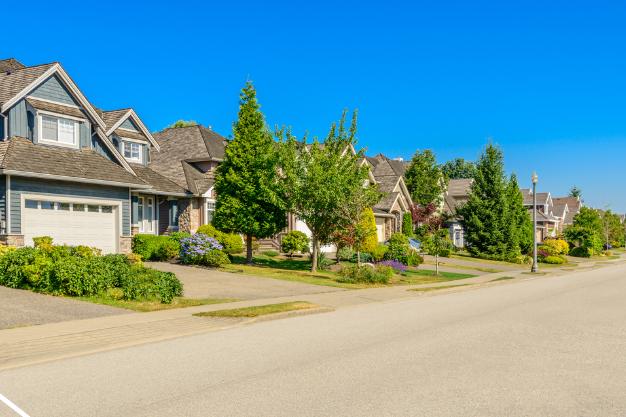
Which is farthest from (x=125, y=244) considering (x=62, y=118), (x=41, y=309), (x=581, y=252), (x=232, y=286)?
(x=581, y=252)

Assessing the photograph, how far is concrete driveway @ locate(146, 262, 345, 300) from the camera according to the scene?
16.0 m

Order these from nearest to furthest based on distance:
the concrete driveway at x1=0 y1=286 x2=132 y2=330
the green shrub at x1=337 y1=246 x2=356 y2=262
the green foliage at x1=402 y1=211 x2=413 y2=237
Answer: the concrete driveway at x1=0 y1=286 x2=132 y2=330 → the green shrub at x1=337 y1=246 x2=356 y2=262 → the green foliage at x1=402 y1=211 x2=413 y2=237

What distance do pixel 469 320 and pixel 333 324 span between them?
321 centimetres

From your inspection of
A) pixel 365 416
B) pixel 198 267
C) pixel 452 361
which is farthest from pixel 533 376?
pixel 198 267

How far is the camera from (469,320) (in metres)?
11.8

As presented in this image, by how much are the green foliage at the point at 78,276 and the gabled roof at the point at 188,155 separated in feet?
49.3

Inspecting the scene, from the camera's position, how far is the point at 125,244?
23484 mm

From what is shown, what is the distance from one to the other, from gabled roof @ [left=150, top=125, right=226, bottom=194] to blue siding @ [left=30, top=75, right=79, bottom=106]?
8568mm

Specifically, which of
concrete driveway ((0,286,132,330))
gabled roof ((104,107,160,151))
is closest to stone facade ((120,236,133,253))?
gabled roof ((104,107,160,151))

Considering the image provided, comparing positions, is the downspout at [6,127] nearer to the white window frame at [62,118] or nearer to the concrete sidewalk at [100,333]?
the white window frame at [62,118]

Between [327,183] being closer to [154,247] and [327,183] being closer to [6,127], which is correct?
[154,247]

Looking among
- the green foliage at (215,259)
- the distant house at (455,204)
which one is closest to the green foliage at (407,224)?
the distant house at (455,204)

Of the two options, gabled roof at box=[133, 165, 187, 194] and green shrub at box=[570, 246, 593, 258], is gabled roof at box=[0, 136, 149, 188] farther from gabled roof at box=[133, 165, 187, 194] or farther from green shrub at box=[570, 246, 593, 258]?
green shrub at box=[570, 246, 593, 258]

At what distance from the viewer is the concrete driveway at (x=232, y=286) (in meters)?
16.0
